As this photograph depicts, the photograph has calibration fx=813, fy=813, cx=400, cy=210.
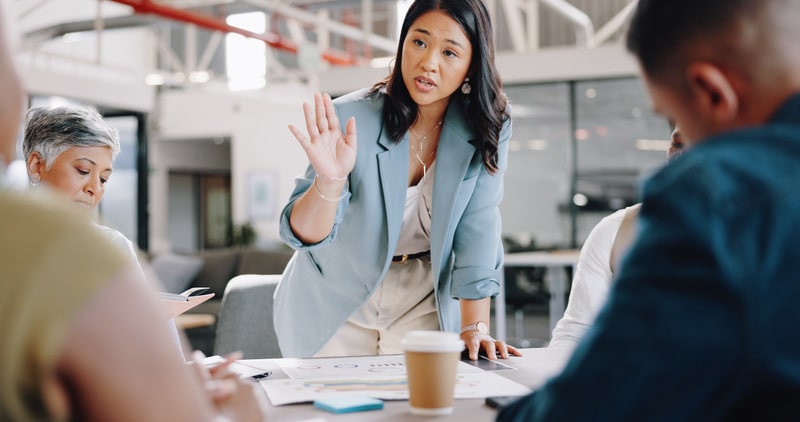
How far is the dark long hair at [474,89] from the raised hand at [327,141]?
0.23 metres

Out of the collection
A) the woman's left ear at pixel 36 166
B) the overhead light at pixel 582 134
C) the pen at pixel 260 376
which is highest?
the overhead light at pixel 582 134

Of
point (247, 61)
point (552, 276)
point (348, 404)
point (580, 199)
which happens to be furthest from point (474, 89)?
point (247, 61)

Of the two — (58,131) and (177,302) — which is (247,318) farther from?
(177,302)

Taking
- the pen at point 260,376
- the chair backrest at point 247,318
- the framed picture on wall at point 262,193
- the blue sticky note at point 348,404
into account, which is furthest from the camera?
the framed picture on wall at point 262,193

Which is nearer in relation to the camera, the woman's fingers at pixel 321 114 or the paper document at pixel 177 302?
the paper document at pixel 177 302

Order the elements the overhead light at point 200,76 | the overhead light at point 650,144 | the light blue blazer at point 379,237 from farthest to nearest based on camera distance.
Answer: the overhead light at point 200,76 < the overhead light at point 650,144 < the light blue blazer at point 379,237

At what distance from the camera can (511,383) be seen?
149 centimetres

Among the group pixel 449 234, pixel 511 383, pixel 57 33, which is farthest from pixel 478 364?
pixel 57 33

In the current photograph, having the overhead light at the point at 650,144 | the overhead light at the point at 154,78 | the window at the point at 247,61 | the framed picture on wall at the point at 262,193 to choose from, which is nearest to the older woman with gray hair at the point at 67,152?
the overhead light at the point at 650,144

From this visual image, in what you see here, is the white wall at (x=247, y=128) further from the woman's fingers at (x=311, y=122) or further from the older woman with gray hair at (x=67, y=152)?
the woman's fingers at (x=311, y=122)

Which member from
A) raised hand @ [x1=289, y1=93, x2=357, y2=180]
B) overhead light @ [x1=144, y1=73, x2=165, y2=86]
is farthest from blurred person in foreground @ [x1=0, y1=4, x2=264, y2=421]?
overhead light @ [x1=144, y1=73, x2=165, y2=86]

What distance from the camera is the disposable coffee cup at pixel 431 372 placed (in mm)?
1238

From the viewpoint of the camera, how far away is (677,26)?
77cm

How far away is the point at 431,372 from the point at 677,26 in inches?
26.2
